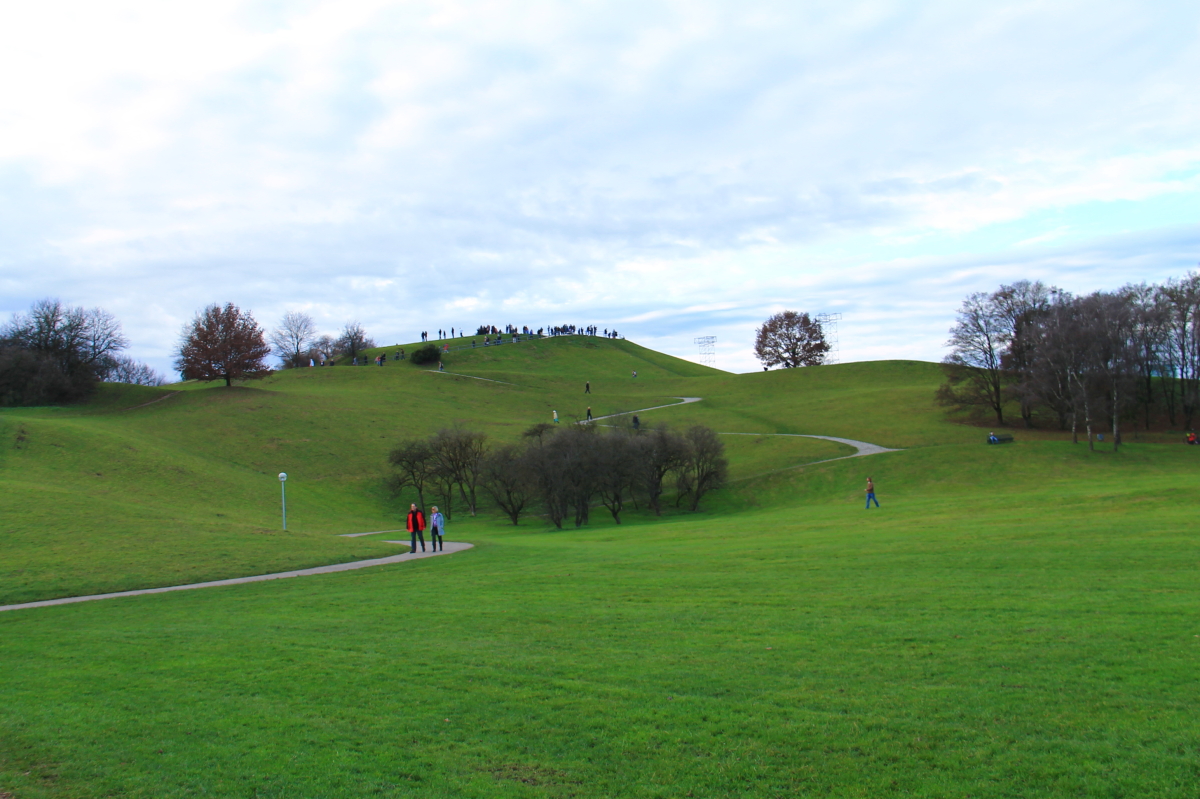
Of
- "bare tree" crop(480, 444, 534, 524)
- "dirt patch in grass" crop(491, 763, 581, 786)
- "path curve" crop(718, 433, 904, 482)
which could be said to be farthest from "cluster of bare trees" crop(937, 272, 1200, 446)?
"dirt patch in grass" crop(491, 763, 581, 786)

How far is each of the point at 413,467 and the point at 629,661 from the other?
46.3 metres

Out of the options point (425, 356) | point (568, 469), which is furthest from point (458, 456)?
point (425, 356)

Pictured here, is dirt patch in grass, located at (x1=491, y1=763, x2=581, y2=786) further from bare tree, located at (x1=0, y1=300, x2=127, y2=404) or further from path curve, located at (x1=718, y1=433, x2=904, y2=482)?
bare tree, located at (x1=0, y1=300, x2=127, y2=404)

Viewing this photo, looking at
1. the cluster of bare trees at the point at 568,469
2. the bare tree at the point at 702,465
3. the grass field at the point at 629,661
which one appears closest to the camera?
the grass field at the point at 629,661

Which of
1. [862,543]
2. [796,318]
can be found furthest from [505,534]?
[796,318]

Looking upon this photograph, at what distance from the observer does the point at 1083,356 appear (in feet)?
177

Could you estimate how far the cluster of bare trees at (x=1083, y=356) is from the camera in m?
54.1

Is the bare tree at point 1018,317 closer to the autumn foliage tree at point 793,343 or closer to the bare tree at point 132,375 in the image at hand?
the autumn foliage tree at point 793,343

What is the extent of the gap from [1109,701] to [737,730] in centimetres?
401

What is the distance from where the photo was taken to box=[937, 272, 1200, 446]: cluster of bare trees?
5409 centimetres

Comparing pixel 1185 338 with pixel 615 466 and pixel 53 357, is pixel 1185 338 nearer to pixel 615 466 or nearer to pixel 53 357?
pixel 615 466

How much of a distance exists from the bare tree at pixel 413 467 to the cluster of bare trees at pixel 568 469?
7 centimetres

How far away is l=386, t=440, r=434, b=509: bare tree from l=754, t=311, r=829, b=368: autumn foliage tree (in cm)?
9445

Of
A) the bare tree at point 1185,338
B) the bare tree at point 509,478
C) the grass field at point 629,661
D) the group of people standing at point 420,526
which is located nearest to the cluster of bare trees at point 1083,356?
the bare tree at point 1185,338
